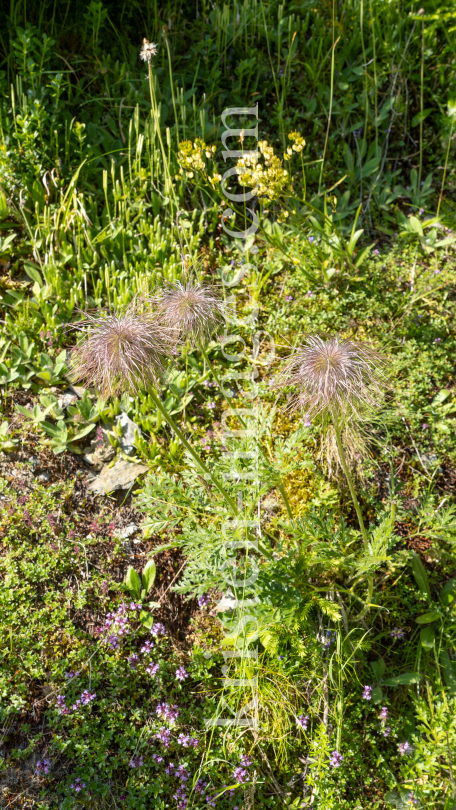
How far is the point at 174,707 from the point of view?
290cm

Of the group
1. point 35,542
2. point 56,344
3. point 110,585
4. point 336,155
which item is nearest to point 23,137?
point 56,344

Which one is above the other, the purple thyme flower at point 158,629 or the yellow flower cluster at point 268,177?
the yellow flower cluster at point 268,177

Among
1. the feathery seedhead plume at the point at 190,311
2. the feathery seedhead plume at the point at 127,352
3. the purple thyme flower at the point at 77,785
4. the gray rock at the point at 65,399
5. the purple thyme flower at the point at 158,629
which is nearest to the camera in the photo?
the feathery seedhead plume at the point at 127,352

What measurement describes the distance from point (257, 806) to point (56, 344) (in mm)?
2783

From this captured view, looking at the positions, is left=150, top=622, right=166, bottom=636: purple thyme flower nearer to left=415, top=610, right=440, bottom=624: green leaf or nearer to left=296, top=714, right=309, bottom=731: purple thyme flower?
left=296, top=714, right=309, bottom=731: purple thyme flower

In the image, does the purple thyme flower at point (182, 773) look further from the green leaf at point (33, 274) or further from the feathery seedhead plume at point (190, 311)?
the green leaf at point (33, 274)

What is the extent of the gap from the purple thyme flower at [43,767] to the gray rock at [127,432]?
159cm

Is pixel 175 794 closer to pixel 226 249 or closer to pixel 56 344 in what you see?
pixel 56 344

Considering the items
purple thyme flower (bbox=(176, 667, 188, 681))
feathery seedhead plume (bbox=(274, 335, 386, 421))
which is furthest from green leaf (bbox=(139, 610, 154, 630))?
feathery seedhead plume (bbox=(274, 335, 386, 421))

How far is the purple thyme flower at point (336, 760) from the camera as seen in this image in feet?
8.95

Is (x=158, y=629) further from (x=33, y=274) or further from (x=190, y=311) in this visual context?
(x=33, y=274)

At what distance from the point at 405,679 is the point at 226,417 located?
67.6 inches

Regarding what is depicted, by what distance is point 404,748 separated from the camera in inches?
114

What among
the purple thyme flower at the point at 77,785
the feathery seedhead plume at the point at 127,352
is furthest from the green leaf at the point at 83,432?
the purple thyme flower at the point at 77,785
